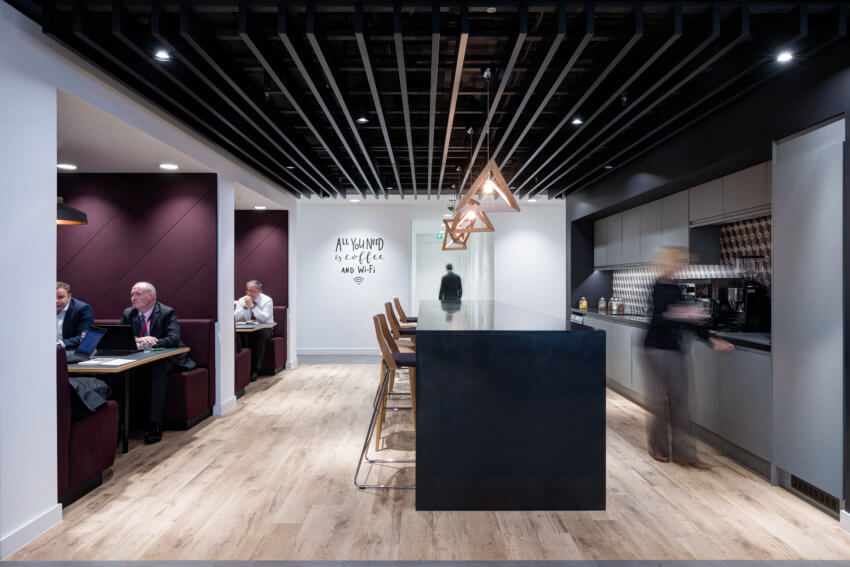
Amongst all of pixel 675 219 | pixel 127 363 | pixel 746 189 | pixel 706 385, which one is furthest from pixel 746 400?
pixel 127 363

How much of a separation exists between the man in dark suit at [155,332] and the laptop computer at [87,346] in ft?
1.96

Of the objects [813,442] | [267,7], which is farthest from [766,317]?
[267,7]

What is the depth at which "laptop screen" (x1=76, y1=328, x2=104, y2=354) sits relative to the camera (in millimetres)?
3391

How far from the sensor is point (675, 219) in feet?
16.1

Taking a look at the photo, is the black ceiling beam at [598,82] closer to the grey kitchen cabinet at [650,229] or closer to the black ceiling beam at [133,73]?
the grey kitchen cabinet at [650,229]

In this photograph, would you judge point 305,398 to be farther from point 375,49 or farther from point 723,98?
point 723,98

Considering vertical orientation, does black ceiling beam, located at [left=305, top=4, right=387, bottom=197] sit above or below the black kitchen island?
above

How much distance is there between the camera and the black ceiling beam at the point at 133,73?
97.7 inches

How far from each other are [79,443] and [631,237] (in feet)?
18.9

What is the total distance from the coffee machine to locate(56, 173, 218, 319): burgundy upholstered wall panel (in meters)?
4.78

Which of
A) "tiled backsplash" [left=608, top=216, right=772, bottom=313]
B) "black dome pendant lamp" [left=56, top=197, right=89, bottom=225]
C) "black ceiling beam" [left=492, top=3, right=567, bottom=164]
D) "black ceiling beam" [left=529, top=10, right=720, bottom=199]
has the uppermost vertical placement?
"black ceiling beam" [left=492, top=3, right=567, bottom=164]

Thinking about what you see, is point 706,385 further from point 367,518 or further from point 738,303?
point 367,518

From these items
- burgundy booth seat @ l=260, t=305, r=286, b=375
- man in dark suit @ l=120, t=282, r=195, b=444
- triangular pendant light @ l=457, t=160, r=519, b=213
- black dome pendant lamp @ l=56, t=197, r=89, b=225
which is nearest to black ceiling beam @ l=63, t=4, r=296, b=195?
black dome pendant lamp @ l=56, t=197, r=89, b=225

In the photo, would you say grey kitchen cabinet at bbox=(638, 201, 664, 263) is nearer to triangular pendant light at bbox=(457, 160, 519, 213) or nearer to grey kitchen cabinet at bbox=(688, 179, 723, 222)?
grey kitchen cabinet at bbox=(688, 179, 723, 222)
